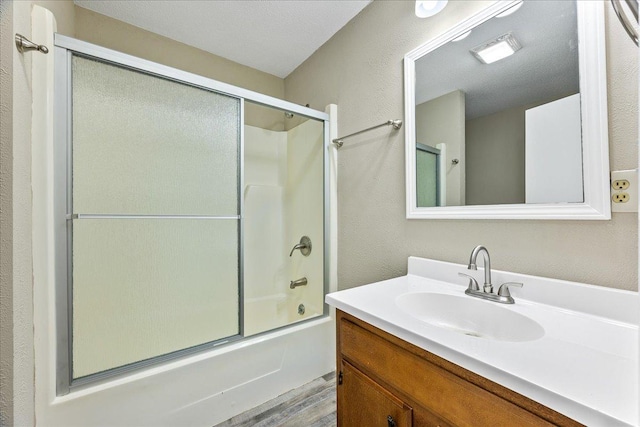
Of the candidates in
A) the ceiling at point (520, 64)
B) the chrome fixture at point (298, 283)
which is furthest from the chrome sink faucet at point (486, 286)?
the chrome fixture at point (298, 283)

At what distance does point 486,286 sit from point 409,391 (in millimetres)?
501

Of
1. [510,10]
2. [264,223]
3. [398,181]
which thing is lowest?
[264,223]

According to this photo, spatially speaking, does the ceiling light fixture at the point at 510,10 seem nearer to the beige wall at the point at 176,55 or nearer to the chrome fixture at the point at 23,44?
the beige wall at the point at 176,55

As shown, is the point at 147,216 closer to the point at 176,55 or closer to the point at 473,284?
the point at 176,55

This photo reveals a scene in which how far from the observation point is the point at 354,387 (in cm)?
92

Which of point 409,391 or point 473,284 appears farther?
point 473,284

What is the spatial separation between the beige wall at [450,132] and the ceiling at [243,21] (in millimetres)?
879

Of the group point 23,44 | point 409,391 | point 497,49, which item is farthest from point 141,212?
point 497,49

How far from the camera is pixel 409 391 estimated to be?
733 mm

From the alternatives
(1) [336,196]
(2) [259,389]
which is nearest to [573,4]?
(1) [336,196]

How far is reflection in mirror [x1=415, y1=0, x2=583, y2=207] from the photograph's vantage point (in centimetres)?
89

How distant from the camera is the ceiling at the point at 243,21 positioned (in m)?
1.62

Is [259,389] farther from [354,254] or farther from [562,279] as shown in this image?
[562,279]

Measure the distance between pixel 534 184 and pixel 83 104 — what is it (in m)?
1.88
